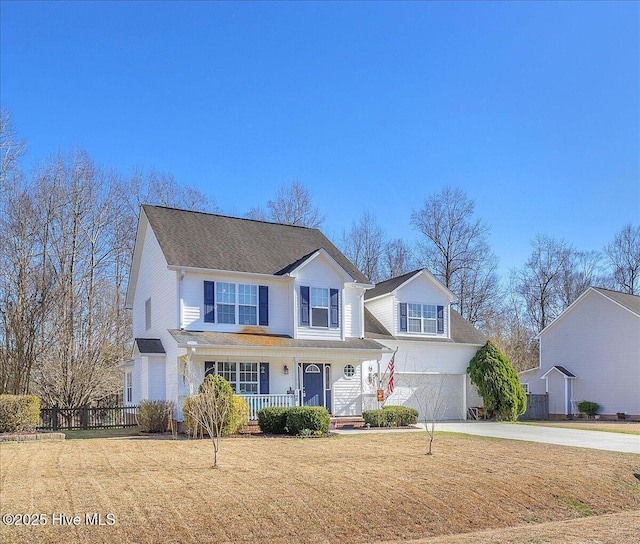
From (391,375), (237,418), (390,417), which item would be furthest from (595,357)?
(237,418)

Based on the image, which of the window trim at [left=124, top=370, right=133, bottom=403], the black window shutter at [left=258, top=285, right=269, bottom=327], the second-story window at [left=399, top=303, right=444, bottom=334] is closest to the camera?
the black window shutter at [left=258, top=285, right=269, bottom=327]

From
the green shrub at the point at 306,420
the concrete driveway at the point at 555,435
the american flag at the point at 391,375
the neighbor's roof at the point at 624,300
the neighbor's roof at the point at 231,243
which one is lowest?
the concrete driveway at the point at 555,435

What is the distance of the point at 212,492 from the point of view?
462 inches

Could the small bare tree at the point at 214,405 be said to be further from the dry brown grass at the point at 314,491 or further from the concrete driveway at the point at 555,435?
the concrete driveway at the point at 555,435

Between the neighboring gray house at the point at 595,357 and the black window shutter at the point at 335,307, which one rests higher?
the black window shutter at the point at 335,307

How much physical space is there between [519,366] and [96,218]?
31.0 metres

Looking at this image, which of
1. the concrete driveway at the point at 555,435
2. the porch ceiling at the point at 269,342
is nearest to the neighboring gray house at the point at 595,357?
the concrete driveway at the point at 555,435

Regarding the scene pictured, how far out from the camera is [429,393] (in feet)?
95.6

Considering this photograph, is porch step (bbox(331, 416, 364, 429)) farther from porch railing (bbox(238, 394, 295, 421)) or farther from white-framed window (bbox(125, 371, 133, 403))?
white-framed window (bbox(125, 371, 133, 403))

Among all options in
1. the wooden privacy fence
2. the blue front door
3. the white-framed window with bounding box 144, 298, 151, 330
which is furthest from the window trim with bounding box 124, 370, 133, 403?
the blue front door

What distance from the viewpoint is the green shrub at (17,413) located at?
20.6 metres

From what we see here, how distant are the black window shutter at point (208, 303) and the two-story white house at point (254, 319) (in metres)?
0.04

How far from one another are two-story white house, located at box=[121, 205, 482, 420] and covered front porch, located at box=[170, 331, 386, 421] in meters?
0.04

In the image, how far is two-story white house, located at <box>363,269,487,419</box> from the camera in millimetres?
29156
